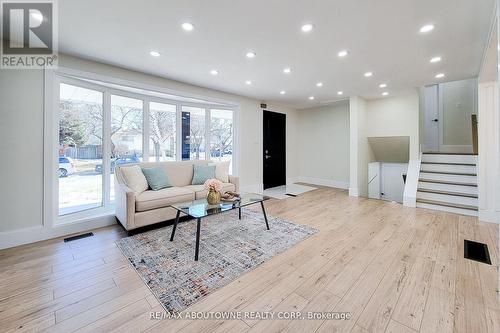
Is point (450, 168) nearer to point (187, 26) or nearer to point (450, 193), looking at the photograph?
point (450, 193)

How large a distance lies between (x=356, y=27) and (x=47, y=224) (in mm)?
4375

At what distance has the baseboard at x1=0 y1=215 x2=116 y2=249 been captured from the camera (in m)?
2.51

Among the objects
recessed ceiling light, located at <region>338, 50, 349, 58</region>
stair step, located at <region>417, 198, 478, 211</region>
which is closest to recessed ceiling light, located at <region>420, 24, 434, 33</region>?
recessed ceiling light, located at <region>338, 50, 349, 58</region>

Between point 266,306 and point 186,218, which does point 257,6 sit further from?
point 186,218

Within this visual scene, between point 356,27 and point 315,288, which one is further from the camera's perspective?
point 356,27

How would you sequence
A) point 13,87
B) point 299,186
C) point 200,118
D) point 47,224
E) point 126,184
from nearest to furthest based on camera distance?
1. point 13,87
2. point 47,224
3. point 126,184
4. point 200,118
5. point 299,186

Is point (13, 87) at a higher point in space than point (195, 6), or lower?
lower

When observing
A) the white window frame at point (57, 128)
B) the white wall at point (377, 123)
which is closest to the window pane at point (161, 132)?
the white window frame at point (57, 128)

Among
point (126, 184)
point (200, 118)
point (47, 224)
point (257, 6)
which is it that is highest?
point (257, 6)

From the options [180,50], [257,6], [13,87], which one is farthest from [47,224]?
[257,6]

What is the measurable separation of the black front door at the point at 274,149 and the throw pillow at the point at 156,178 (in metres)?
3.08

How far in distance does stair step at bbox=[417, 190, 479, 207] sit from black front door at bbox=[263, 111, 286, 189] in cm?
333

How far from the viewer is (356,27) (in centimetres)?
221

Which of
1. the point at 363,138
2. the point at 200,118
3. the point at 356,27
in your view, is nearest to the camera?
the point at 356,27
